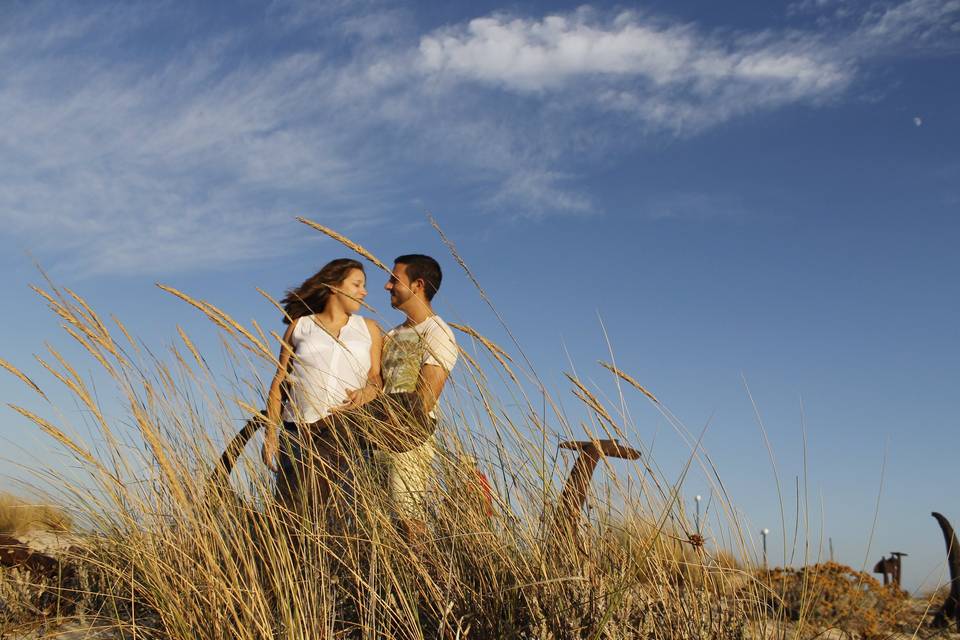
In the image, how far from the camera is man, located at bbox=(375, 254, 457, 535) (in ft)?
8.64

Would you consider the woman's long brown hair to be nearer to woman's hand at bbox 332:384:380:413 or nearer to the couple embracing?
the couple embracing

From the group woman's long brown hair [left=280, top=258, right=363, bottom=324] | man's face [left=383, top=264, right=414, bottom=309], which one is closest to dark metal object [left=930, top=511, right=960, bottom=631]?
man's face [left=383, top=264, right=414, bottom=309]

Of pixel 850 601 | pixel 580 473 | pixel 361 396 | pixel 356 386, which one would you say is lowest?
pixel 850 601

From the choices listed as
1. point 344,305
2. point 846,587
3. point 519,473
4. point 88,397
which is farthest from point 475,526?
point 846,587

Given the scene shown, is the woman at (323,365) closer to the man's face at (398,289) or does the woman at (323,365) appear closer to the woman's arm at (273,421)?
A: the woman's arm at (273,421)

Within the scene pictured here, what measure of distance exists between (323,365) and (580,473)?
1.66 metres

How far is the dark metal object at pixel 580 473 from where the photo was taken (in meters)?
2.35

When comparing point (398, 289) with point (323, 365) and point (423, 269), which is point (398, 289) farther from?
point (323, 365)

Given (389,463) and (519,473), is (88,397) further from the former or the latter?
(519,473)

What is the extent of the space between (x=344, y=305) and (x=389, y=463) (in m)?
1.32

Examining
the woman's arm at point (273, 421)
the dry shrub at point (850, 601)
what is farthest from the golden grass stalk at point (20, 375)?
the dry shrub at point (850, 601)

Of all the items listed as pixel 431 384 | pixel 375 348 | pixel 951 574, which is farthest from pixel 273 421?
pixel 951 574

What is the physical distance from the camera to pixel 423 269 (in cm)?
349

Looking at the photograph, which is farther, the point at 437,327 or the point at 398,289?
the point at 398,289
